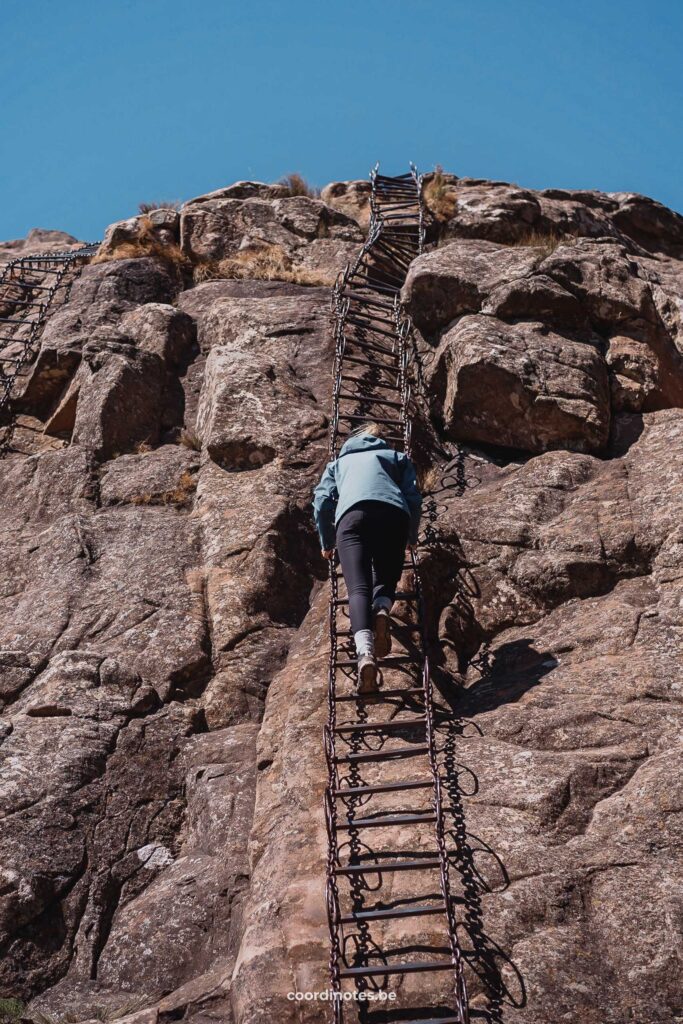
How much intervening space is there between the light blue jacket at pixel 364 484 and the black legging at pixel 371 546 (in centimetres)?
8

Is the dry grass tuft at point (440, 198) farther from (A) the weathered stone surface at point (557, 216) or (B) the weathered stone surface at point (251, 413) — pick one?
(B) the weathered stone surface at point (251, 413)

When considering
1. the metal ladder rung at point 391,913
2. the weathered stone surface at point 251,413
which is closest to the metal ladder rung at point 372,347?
the weathered stone surface at point 251,413

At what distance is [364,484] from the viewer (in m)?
8.17

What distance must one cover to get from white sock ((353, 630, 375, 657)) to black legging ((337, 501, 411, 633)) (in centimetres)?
26

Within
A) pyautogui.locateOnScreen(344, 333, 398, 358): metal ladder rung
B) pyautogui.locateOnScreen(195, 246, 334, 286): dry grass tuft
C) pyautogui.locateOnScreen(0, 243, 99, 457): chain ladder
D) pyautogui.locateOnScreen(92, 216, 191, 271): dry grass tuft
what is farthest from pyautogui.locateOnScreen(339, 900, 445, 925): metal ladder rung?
pyautogui.locateOnScreen(92, 216, 191, 271): dry grass tuft

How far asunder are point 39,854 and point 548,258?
30.2ft

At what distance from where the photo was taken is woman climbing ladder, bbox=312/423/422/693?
7.74 m

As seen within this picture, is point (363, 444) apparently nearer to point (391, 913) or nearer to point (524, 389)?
point (524, 389)

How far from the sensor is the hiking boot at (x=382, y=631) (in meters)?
7.82

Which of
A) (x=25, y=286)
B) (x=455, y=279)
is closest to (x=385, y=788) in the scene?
(x=455, y=279)

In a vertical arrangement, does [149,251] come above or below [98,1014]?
above

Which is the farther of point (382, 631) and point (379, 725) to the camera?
point (382, 631)

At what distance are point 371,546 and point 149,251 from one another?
10.4 meters

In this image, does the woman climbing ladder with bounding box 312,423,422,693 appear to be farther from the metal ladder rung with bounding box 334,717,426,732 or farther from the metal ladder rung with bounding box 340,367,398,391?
the metal ladder rung with bounding box 340,367,398,391
